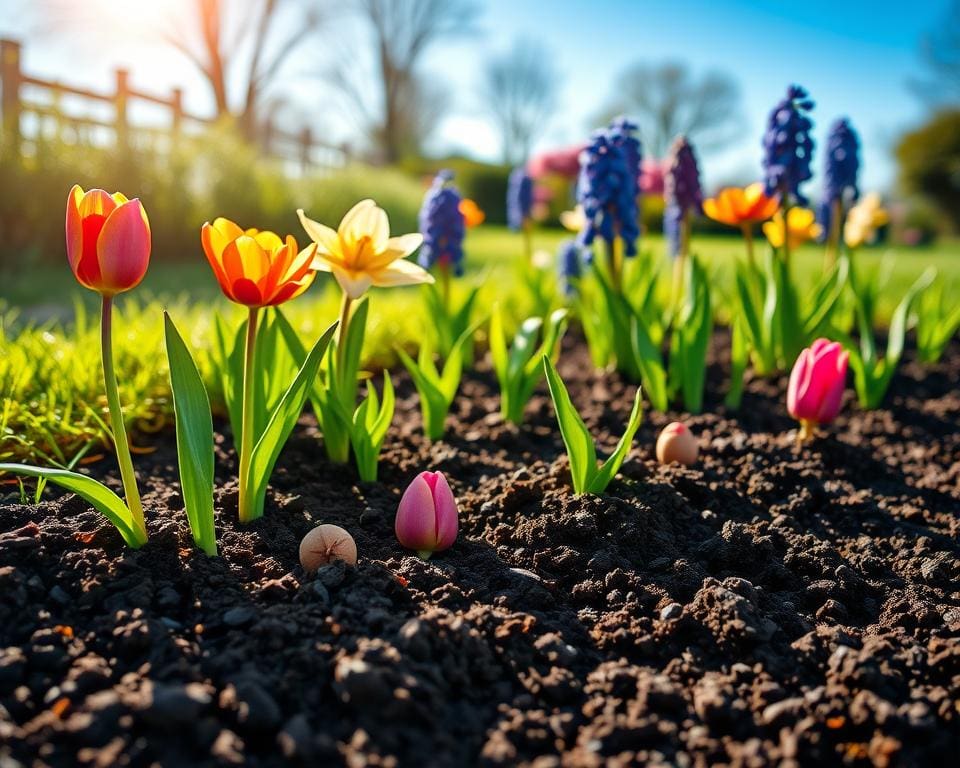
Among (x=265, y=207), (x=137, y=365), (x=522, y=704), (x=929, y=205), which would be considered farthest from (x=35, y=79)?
(x=929, y=205)

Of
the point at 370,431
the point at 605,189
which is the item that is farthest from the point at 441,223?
the point at 370,431

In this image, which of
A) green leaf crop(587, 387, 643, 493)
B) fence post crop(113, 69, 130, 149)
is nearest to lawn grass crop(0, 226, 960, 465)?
green leaf crop(587, 387, 643, 493)

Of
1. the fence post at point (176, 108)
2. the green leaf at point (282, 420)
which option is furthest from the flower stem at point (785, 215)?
the fence post at point (176, 108)

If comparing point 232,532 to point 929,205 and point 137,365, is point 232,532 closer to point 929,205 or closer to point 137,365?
point 137,365

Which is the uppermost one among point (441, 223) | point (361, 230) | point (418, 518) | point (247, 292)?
point (441, 223)

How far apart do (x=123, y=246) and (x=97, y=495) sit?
0.41 metres

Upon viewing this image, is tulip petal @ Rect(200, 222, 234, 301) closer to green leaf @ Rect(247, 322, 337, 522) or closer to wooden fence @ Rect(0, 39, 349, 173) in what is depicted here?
green leaf @ Rect(247, 322, 337, 522)

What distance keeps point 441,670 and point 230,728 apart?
0.97 feet

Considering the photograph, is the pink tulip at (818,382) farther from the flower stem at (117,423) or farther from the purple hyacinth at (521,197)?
the purple hyacinth at (521,197)

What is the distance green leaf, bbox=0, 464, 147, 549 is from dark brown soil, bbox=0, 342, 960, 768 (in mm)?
43

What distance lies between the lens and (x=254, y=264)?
1336 millimetres

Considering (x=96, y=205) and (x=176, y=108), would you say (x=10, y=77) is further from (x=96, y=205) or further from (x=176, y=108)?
(x=96, y=205)

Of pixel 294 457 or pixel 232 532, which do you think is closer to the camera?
pixel 232 532

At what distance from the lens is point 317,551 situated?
1.46 meters
